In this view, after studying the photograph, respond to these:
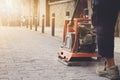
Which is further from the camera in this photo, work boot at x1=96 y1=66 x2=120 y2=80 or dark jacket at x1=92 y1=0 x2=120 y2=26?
dark jacket at x1=92 y1=0 x2=120 y2=26

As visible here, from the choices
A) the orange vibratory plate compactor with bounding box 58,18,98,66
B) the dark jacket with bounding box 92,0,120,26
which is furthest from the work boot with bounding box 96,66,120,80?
the orange vibratory plate compactor with bounding box 58,18,98,66

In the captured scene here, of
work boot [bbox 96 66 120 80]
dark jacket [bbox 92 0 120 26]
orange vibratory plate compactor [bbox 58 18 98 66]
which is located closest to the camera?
work boot [bbox 96 66 120 80]

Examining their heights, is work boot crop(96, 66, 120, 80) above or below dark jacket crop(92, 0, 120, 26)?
below

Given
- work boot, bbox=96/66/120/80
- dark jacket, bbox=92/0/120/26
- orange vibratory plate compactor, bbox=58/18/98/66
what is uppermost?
dark jacket, bbox=92/0/120/26

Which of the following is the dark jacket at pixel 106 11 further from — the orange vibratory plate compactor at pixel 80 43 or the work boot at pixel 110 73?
the orange vibratory plate compactor at pixel 80 43

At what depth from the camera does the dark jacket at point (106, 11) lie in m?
4.72

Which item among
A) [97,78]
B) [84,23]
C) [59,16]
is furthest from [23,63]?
[59,16]

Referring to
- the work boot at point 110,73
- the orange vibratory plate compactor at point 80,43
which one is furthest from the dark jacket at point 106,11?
the orange vibratory plate compactor at point 80,43

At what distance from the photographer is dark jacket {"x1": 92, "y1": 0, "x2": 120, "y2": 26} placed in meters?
4.72

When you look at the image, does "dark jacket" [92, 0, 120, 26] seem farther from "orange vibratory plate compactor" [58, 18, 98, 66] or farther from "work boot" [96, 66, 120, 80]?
"orange vibratory plate compactor" [58, 18, 98, 66]

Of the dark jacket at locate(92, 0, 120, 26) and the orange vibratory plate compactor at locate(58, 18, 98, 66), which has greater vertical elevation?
the dark jacket at locate(92, 0, 120, 26)

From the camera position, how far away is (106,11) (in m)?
4.74

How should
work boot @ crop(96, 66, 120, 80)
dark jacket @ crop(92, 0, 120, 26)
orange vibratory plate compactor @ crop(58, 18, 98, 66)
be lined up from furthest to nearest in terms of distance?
orange vibratory plate compactor @ crop(58, 18, 98, 66) < dark jacket @ crop(92, 0, 120, 26) < work boot @ crop(96, 66, 120, 80)

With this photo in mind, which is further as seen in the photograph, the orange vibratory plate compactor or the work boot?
the orange vibratory plate compactor
